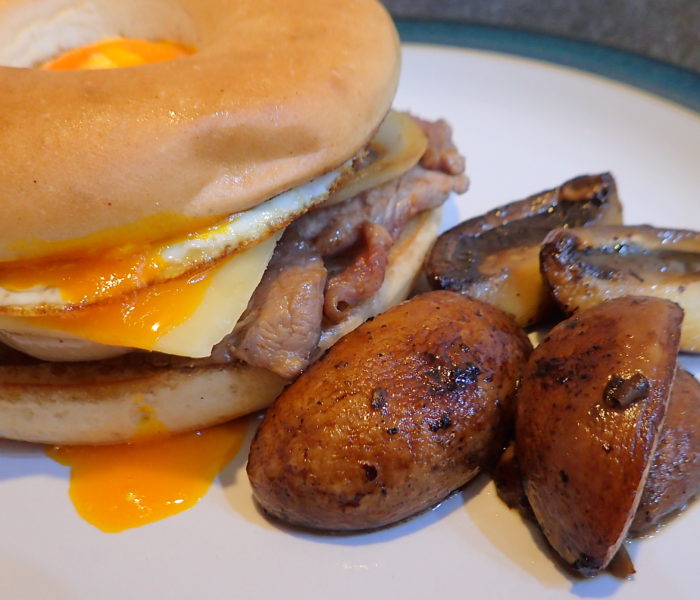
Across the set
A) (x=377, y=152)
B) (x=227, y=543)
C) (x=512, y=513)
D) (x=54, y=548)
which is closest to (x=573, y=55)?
(x=377, y=152)

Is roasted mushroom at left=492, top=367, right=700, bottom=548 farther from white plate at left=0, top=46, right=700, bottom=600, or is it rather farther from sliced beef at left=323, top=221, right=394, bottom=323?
sliced beef at left=323, top=221, right=394, bottom=323

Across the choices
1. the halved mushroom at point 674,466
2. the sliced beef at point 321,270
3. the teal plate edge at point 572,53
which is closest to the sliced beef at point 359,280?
the sliced beef at point 321,270

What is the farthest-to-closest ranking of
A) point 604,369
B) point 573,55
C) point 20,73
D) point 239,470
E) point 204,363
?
point 573,55, point 239,470, point 204,363, point 20,73, point 604,369

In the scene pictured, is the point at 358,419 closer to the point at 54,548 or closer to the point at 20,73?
the point at 54,548

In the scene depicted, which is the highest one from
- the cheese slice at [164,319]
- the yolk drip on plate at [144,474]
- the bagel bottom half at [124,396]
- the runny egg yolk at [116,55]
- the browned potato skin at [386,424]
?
the runny egg yolk at [116,55]

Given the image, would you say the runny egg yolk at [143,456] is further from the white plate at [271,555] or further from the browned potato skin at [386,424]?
the browned potato skin at [386,424]

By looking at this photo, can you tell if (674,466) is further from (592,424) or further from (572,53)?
(572,53)

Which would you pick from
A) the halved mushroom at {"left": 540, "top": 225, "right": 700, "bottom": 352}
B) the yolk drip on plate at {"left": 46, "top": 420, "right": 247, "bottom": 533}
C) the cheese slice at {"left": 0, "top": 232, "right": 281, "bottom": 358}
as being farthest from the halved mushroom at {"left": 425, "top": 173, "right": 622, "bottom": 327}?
the yolk drip on plate at {"left": 46, "top": 420, "right": 247, "bottom": 533}
